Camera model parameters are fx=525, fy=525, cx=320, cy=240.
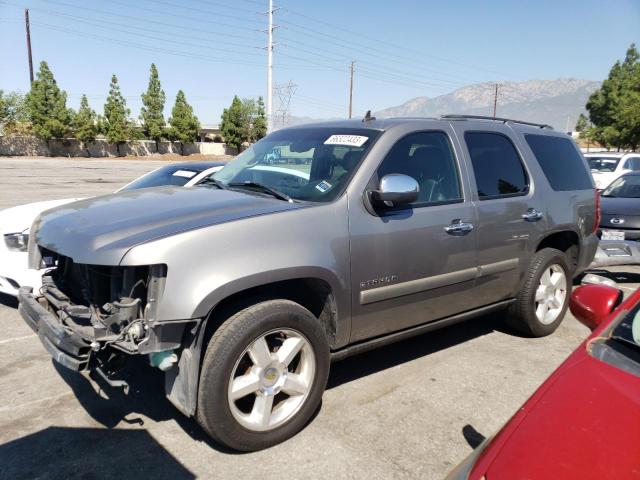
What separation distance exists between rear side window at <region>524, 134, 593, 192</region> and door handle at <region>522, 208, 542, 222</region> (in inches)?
17.5

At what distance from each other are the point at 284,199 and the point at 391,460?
1.66 meters

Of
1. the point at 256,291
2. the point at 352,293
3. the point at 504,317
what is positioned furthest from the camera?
the point at 504,317

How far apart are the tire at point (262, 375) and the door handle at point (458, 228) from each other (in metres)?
1.27

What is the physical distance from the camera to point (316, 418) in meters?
3.37

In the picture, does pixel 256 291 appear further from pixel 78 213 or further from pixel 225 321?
pixel 78 213

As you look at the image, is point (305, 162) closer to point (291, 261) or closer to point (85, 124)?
point (291, 261)

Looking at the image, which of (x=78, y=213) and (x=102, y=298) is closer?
(x=102, y=298)

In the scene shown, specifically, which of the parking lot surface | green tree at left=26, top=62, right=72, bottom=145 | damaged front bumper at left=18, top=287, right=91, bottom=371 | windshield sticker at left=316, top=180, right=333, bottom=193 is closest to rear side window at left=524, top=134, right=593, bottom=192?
the parking lot surface

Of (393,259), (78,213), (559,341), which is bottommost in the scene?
(559,341)

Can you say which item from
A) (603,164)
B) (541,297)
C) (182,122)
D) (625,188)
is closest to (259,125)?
(182,122)

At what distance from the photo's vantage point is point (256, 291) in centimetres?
304

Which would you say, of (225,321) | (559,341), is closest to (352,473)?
(225,321)

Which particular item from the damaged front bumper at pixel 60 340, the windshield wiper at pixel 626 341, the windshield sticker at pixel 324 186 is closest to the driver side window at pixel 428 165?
the windshield sticker at pixel 324 186

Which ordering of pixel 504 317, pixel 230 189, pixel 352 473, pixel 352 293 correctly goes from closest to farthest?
pixel 352 473
pixel 352 293
pixel 230 189
pixel 504 317
